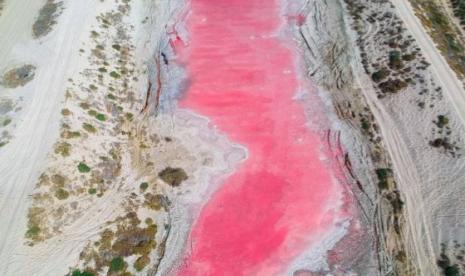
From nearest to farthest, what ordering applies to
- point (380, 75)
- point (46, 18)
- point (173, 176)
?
1. point (173, 176)
2. point (380, 75)
3. point (46, 18)

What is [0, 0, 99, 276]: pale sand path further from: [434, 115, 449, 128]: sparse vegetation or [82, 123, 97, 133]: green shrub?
[434, 115, 449, 128]: sparse vegetation

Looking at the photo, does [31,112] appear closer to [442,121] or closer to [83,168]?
[83,168]

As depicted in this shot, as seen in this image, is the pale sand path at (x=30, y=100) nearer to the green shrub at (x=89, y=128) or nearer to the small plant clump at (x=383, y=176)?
the green shrub at (x=89, y=128)

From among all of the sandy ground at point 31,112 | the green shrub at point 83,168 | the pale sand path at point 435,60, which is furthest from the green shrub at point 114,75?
the pale sand path at point 435,60

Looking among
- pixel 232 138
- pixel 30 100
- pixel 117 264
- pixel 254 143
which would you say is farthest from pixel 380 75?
pixel 30 100


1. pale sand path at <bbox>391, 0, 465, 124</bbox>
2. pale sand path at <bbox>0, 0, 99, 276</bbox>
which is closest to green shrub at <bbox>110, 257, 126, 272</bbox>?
pale sand path at <bbox>0, 0, 99, 276</bbox>
